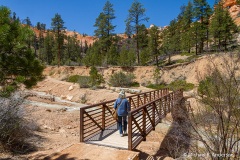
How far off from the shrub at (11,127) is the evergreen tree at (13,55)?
1.72 metres

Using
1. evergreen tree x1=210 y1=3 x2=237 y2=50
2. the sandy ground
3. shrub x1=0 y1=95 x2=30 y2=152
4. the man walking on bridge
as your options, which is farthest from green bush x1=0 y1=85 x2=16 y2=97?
evergreen tree x1=210 y1=3 x2=237 y2=50

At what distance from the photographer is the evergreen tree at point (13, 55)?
453 cm

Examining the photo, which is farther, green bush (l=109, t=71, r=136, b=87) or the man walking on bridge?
green bush (l=109, t=71, r=136, b=87)

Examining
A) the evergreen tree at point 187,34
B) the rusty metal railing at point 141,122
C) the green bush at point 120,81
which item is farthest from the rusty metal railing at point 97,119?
the evergreen tree at point 187,34

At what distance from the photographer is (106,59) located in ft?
128

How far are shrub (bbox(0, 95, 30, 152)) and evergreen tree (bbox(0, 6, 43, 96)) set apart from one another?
5.63 ft

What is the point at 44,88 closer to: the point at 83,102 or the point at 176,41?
the point at 83,102

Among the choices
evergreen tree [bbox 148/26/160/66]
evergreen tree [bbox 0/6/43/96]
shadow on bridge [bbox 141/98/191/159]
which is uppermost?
evergreen tree [bbox 148/26/160/66]

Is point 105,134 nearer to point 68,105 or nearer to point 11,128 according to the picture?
point 11,128

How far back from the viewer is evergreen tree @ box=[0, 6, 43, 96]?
4.53 metres

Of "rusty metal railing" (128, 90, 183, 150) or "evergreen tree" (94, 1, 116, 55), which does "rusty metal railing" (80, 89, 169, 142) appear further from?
"evergreen tree" (94, 1, 116, 55)

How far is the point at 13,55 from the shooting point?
476cm

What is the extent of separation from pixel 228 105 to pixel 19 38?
532cm

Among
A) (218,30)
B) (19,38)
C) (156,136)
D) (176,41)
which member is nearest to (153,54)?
(176,41)
